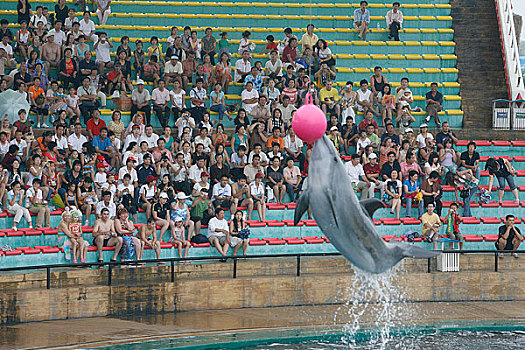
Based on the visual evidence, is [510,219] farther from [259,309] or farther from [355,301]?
[259,309]

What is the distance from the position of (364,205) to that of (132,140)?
11.1 metres

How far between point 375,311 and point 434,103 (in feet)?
27.4

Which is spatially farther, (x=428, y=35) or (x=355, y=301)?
(x=428, y=35)

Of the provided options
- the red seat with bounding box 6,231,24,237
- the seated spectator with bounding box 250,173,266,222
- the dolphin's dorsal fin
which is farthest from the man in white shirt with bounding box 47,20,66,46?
the dolphin's dorsal fin

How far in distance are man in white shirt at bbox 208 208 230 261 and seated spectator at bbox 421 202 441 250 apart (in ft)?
14.3

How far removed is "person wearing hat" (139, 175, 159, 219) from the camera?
1964cm

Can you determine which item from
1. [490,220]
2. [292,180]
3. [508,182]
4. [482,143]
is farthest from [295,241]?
[482,143]

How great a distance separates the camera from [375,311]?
1844 centimetres

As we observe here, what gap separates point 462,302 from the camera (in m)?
19.3

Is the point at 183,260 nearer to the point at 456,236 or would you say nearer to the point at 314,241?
the point at 314,241

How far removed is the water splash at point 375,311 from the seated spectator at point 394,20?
33.9 ft

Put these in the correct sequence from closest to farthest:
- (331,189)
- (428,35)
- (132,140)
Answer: (331,189), (132,140), (428,35)

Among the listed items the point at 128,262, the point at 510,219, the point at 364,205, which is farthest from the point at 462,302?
the point at 364,205

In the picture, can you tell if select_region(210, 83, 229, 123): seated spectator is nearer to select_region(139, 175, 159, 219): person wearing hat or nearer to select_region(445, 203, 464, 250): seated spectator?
select_region(139, 175, 159, 219): person wearing hat
